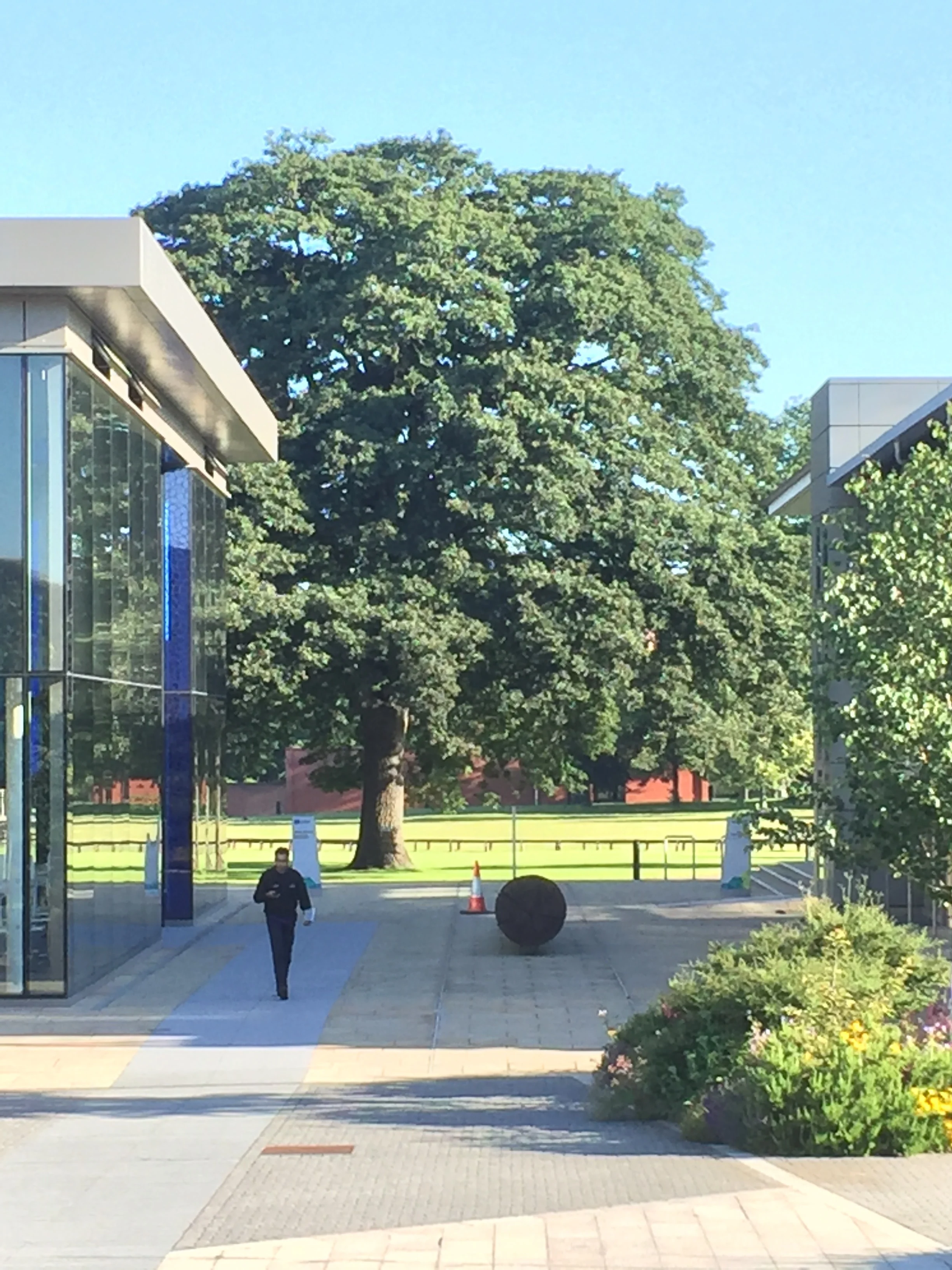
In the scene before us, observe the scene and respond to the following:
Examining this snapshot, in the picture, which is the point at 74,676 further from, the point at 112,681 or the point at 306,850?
the point at 306,850

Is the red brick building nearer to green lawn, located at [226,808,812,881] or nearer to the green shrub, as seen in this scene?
green lawn, located at [226,808,812,881]

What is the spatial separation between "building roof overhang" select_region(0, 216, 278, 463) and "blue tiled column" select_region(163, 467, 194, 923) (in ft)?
8.15

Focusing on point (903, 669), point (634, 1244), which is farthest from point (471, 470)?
point (634, 1244)

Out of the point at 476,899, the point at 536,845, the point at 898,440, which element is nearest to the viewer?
the point at 898,440

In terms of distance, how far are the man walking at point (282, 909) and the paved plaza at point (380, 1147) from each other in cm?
38

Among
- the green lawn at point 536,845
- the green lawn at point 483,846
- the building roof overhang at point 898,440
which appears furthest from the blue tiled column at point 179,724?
the green lawn at point 536,845

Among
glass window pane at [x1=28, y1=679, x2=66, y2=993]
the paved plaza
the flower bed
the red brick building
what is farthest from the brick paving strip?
the red brick building

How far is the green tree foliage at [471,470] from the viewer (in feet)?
120

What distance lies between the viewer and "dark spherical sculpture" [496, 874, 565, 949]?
2412 cm

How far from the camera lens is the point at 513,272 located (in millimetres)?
38719

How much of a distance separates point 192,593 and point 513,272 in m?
12.9

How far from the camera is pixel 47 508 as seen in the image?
19.7 m

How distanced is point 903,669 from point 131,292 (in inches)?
339

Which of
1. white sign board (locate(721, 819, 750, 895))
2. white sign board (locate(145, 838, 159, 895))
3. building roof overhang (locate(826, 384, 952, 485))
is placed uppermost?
building roof overhang (locate(826, 384, 952, 485))
